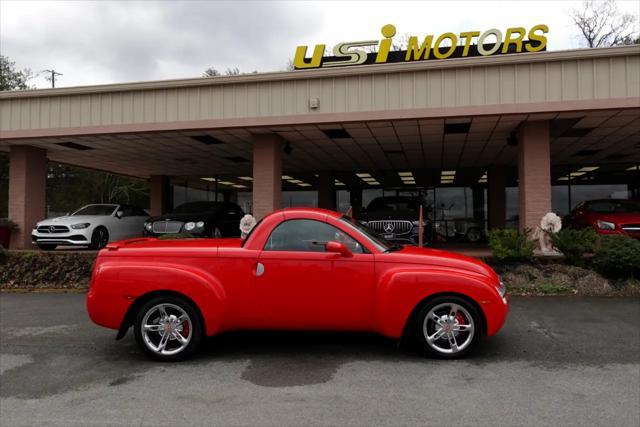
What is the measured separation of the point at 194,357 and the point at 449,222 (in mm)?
20437

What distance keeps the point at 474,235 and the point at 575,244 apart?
1314 cm

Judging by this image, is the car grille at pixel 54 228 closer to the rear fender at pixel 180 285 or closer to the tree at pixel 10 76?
the rear fender at pixel 180 285

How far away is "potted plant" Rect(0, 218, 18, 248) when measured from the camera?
46.2 feet

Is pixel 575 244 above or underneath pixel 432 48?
underneath

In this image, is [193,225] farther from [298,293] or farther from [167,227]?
[298,293]

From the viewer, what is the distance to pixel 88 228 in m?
13.1

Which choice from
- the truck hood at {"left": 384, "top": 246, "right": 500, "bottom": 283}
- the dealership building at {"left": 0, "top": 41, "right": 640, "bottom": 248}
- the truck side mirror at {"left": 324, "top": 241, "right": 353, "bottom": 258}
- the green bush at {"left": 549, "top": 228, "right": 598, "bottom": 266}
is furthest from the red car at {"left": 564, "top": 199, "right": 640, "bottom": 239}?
the truck side mirror at {"left": 324, "top": 241, "right": 353, "bottom": 258}

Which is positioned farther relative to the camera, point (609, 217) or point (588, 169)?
point (588, 169)

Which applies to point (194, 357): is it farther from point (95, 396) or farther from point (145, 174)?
point (145, 174)

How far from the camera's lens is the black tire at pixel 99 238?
43.8ft

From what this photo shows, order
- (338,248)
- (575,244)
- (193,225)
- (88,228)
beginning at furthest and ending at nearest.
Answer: (193,225), (88,228), (575,244), (338,248)

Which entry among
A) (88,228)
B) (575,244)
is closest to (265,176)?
(88,228)

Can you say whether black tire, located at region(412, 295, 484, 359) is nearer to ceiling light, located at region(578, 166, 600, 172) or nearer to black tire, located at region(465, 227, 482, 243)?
ceiling light, located at region(578, 166, 600, 172)

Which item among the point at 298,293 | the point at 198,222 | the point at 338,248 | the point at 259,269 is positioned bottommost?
the point at 298,293
